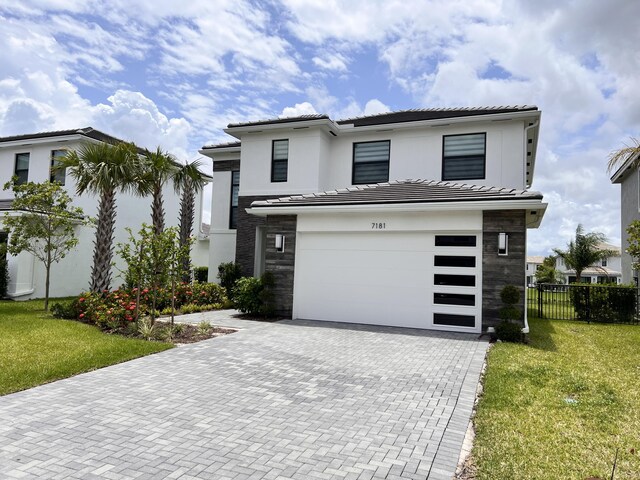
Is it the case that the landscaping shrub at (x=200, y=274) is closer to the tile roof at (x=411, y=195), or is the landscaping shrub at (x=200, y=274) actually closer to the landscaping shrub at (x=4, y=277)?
the landscaping shrub at (x=4, y=277)

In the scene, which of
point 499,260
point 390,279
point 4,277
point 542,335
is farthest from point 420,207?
point 4,277

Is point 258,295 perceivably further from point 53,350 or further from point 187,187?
point 187,187

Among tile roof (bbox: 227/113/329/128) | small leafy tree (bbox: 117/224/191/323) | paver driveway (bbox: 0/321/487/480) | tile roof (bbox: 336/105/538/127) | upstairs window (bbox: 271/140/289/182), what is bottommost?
paver driveway (bbox: 0/321/487/480)

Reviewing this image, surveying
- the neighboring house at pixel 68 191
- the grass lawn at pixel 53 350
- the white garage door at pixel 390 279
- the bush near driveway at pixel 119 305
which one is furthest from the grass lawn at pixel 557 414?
the neighboring house at pixel 68 191

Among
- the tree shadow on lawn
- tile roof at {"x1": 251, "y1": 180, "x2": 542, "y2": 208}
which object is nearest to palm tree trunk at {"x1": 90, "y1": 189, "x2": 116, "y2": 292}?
tile roof at {"x1": 251, "y1": 180, "x2": 542, "y2": 208}

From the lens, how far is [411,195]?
1242 centimetres

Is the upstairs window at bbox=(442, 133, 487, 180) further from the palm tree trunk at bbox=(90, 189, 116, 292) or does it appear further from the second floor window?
the second floor window

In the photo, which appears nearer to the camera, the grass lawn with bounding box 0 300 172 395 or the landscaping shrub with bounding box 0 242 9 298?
the grass lawn with bounding box 0 300 172 395

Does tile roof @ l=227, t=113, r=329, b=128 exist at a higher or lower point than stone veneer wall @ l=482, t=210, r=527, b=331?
higher

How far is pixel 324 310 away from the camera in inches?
515

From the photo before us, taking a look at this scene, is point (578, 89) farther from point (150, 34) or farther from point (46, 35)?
point (46, 35)

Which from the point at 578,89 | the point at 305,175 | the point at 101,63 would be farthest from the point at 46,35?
the point at 578,89

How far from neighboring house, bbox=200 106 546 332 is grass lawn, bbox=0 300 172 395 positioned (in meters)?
5.31

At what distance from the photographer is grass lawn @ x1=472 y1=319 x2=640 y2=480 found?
423 centimetres
